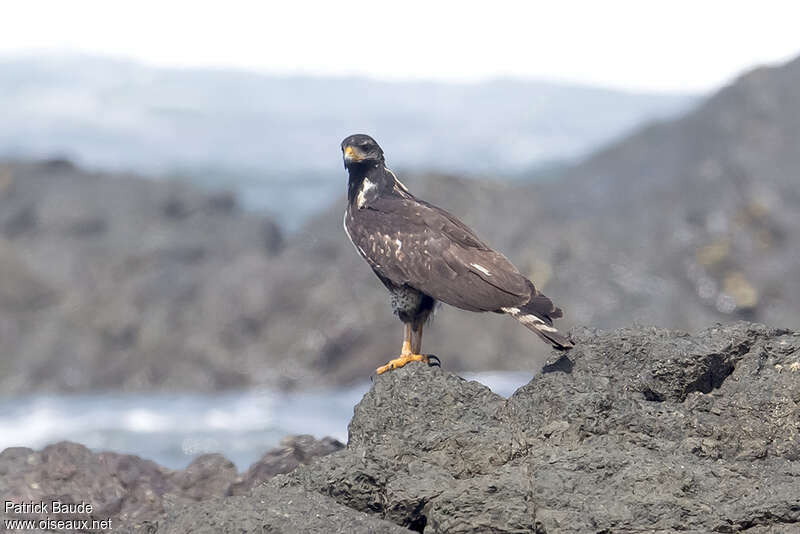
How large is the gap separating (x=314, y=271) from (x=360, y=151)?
17428 millimetres

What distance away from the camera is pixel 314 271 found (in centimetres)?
2664

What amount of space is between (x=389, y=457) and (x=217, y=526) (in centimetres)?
114

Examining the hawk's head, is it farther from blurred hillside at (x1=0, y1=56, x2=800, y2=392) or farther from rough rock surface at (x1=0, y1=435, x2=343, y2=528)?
blurred hillside at (x1=0, y1=56, x2=800, y2=392)

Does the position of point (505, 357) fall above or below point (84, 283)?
below

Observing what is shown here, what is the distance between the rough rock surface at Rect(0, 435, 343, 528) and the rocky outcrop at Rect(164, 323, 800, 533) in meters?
2.95

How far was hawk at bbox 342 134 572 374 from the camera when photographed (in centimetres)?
809

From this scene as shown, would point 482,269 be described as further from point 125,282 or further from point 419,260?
point 125,282

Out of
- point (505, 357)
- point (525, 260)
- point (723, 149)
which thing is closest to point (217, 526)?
point (505, 357)

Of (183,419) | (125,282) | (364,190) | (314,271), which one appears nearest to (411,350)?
(364,190)

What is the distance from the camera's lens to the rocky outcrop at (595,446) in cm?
627

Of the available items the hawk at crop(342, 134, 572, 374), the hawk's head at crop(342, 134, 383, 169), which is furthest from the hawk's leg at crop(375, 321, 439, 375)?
the hawk's head at crop(342, 134, 383, 169)

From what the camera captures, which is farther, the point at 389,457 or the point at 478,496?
the point at 389,457

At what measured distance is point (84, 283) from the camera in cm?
2798

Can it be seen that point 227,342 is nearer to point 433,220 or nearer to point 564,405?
point 433,220
